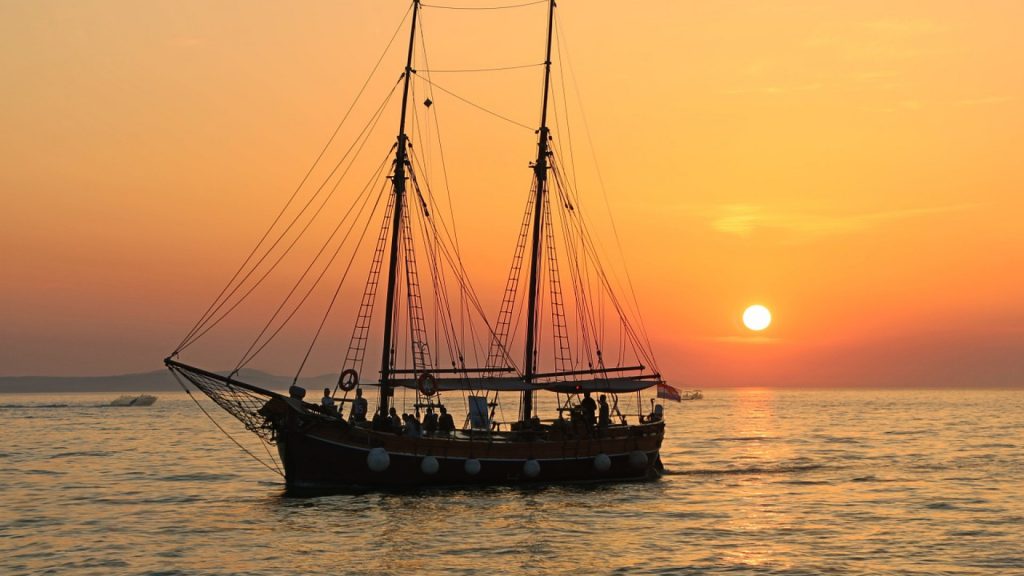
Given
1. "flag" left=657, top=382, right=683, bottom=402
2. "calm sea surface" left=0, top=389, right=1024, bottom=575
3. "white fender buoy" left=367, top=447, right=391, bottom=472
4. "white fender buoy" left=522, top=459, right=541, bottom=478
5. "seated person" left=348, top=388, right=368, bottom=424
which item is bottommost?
"calm sea surface" left=0, top=389, right=1024, bottom=575

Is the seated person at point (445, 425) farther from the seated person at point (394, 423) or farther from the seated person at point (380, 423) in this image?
the seated person at point (380, 423)

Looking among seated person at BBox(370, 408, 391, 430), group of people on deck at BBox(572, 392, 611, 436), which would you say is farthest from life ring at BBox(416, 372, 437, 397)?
group of people on deck at BBox(572, 392, 611, 436)

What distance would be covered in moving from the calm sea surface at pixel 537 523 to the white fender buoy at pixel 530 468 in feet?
3.18

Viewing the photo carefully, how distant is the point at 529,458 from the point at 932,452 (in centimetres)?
5311

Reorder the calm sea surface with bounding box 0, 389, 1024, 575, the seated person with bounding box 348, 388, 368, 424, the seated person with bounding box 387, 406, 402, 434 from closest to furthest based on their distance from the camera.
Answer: the calm sea surface with bounding box 0, 389, 1024, 575, the seated person with bounding box 348, 388, 368, 424, the seated person with bounding box 387, 406, 402, 434

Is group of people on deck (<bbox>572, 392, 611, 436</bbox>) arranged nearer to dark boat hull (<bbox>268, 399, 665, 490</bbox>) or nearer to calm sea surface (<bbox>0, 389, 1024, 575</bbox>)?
dark boat hull (<bbox>268, 399, 665, 490</bbox>)

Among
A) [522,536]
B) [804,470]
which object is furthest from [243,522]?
[804,470]

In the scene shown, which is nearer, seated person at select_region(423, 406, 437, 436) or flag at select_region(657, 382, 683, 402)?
seated person at select_region(423, 406, 437, 436)

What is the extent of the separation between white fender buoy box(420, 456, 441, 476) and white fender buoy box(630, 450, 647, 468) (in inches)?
484

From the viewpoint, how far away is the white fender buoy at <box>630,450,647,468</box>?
191 ft

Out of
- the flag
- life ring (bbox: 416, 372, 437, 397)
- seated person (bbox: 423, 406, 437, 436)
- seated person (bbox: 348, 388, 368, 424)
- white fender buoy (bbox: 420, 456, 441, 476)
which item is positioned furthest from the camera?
the flag

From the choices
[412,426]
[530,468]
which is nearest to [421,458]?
[412,426]

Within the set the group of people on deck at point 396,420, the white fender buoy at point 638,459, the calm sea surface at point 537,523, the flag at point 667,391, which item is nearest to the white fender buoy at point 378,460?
the calm sea surface at point 537,523

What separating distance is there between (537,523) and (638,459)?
14723mm
